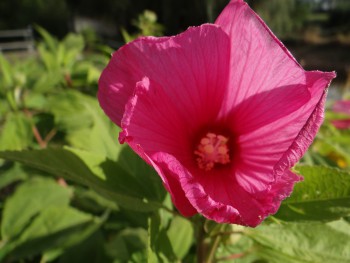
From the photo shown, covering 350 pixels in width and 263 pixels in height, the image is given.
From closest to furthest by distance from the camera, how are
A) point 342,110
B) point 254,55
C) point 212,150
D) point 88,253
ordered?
point 254,55
point 212,150
point 88,253
point 342,110

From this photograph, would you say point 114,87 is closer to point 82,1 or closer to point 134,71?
point 134,71

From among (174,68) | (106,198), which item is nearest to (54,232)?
(106,198)

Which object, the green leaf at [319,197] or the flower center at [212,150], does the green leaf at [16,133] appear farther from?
the green leaf at [319,197]

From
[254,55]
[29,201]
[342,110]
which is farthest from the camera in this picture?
[342,110]

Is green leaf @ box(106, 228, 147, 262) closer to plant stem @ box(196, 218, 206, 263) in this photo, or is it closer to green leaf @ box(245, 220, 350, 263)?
plant stem @ box(196, 218, 206, 263)

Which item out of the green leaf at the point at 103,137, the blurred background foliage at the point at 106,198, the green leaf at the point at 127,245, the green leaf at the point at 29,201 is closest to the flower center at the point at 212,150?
the blurred background foliage at the point at 106,198

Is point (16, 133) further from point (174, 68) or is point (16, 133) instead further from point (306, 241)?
point (306, 241)
